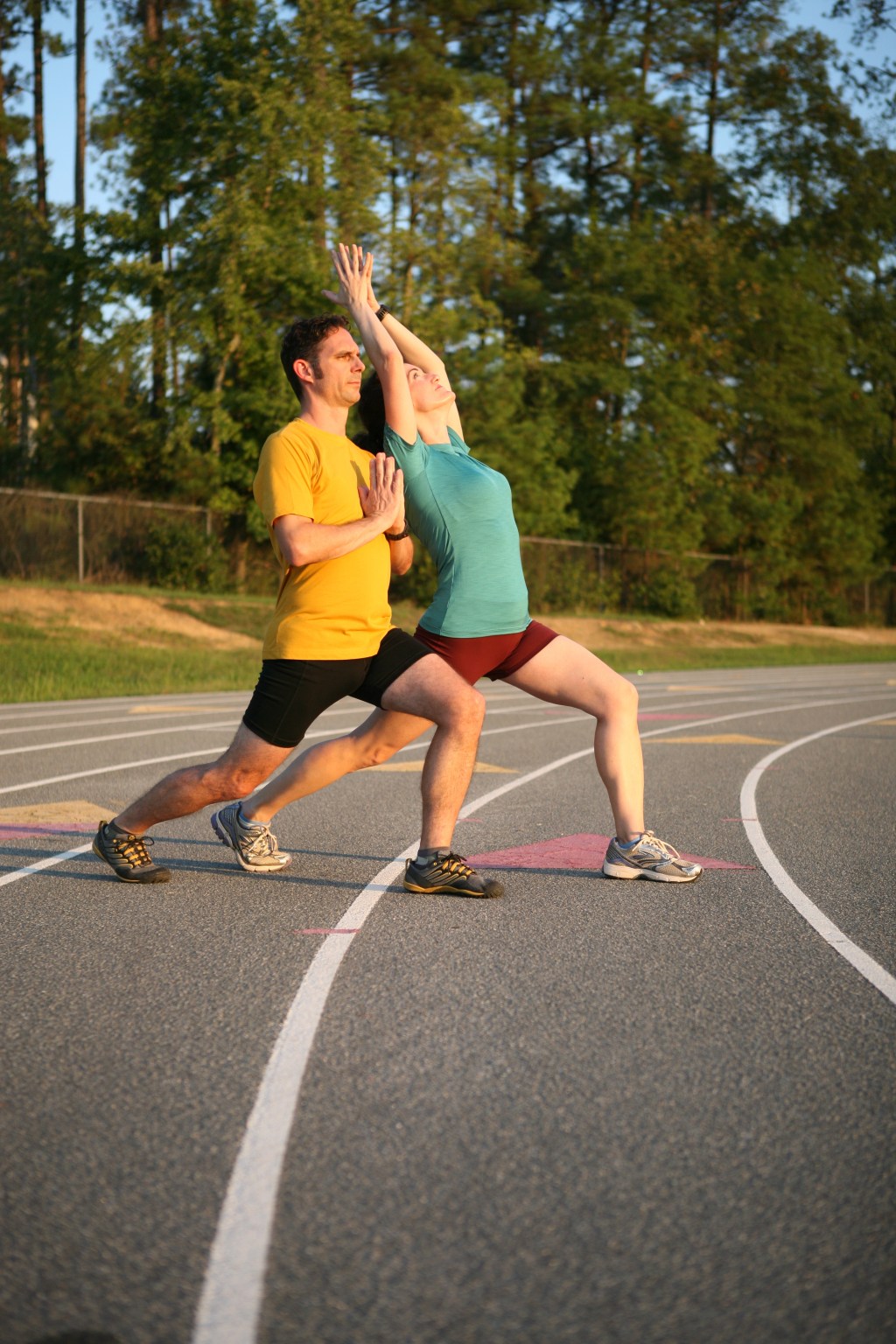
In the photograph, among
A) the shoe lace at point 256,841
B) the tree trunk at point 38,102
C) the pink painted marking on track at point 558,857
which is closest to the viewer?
the shoe lace at point 256,841

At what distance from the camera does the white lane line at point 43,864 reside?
6.71m

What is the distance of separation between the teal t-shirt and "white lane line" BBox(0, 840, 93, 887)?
2231 millimetres

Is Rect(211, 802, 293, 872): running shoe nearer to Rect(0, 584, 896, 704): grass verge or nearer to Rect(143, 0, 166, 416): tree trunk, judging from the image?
Rect(0, 584, 896, 704): grass verge

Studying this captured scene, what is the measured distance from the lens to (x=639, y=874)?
6723 millimetres

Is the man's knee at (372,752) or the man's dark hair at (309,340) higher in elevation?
the man's dark hair at (309,340)

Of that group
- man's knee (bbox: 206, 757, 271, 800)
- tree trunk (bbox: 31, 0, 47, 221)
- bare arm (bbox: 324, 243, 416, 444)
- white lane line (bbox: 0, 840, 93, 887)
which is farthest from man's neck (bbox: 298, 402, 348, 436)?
tree trunk (bbox: 31, 0, 47, 221)

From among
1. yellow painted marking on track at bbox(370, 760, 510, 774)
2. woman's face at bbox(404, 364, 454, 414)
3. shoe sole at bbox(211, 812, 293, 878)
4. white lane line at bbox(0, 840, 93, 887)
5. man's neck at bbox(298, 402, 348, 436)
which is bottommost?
yellow painted marking on track at bbox(370, 760, 510, 774)

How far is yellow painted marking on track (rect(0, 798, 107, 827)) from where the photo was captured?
8.34 m

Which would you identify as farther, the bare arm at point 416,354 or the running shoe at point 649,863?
the running shoe at point 649,863

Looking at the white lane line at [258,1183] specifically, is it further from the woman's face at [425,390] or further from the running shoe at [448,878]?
the woman's face at [425,390]

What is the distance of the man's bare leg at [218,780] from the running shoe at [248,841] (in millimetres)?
391

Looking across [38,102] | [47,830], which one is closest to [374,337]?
[47,830]

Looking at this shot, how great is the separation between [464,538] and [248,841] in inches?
68.0

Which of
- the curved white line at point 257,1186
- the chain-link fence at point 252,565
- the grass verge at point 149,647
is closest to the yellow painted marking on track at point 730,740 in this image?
the grass verge at point 149,647
